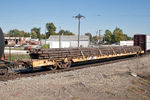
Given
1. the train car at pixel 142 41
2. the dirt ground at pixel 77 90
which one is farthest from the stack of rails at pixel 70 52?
the train car at pixel 142 41

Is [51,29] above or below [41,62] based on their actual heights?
above

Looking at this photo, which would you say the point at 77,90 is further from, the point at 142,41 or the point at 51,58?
the point at 142,41

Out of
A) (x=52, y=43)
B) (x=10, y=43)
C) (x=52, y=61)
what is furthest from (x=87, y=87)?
(x=52, y=43)

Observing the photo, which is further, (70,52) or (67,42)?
(67,42)

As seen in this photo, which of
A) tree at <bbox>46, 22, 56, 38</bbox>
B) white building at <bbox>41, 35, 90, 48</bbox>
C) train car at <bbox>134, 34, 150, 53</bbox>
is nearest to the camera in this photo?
train car at <bbox>134, 34, 150, 53</bbox>

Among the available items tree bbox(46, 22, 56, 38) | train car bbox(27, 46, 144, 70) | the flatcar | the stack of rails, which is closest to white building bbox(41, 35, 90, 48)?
tree bbox(46, 22, 56, 38)

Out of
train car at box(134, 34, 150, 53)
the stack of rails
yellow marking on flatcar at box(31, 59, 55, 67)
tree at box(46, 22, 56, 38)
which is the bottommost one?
yellow marking on flatcar at box(31, 59, 55, 67)

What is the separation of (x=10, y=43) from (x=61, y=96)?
203 inches

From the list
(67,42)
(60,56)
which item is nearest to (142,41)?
(60,56)

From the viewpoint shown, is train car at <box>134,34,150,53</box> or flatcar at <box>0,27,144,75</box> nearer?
flatcar at <box>0,27,144,75</box>

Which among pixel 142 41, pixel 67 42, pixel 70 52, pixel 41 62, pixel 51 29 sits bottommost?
pixel 41 62

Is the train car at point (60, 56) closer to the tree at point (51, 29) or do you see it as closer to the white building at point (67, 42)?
the white building at point (67, 42)

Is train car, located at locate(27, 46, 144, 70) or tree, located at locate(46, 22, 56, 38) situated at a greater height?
tree, located at locate(46, 22, 56, 38)

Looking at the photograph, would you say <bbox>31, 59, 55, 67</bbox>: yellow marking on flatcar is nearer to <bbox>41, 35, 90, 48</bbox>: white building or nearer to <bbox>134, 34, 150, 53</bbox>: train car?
<bbox>134, 34, 150, 53</bbox>: train car
